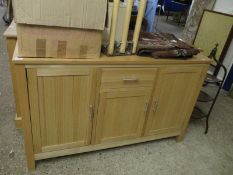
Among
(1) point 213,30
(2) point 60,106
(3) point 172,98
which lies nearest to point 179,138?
(3) point 172,98

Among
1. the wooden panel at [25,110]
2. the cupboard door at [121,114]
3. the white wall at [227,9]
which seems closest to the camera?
the wooden panel at [25,110]

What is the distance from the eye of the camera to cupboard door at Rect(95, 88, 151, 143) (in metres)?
1.42

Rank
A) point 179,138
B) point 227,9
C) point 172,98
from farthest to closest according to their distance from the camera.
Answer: point 227,9 → point 179,138 → point 172,98

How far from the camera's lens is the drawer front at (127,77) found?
4.29 feet

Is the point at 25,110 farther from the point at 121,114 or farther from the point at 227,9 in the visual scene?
the point at 227,9

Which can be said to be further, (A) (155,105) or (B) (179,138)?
(B) (179,138)

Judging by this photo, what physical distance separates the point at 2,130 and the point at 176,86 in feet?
4.82

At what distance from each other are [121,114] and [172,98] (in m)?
0.42

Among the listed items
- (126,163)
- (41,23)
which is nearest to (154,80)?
(126,163)

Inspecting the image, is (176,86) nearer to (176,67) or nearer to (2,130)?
(176,67)

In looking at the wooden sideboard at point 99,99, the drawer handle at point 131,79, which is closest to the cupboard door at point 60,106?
the wooden sideboard at point 99,99

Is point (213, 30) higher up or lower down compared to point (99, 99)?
higher up

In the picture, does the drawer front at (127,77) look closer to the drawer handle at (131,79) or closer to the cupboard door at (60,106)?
the drawer handle at (131,79)

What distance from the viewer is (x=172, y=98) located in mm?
1618
